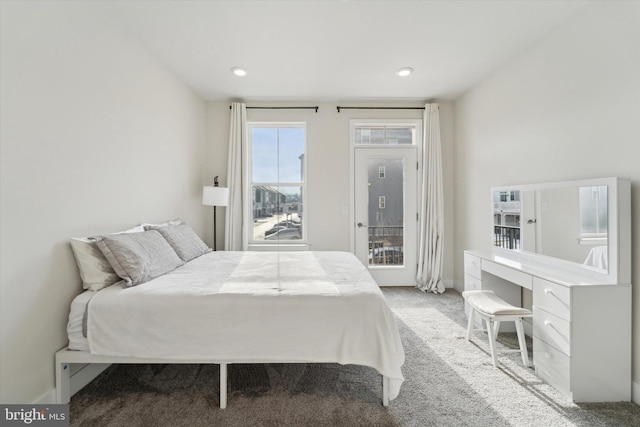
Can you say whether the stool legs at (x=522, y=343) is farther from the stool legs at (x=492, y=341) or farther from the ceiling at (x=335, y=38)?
the ceiling at (x=335, y=38)

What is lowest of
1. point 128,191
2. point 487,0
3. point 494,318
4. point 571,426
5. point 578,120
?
point 571,426

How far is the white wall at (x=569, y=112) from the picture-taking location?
72.1 inches

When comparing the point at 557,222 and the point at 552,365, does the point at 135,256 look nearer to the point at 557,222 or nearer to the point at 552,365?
the point at 552,365

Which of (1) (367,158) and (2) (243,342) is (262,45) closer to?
(1) (367,158)

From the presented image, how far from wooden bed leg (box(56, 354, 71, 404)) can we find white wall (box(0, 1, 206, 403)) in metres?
0.04

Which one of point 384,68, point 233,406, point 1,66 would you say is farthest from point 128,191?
point 384,68

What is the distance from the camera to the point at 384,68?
10.2 ft

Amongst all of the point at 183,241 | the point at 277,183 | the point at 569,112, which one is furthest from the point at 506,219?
the point at 183,241

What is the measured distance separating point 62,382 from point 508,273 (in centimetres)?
319

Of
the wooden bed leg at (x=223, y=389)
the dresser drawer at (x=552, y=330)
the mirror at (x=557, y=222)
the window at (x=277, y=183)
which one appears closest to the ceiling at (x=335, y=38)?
the window at (x=277, y=183)

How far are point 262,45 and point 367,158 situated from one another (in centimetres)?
207

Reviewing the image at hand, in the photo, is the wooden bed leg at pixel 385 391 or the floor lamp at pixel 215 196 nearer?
the wooden bed leg at pixel 385 391
